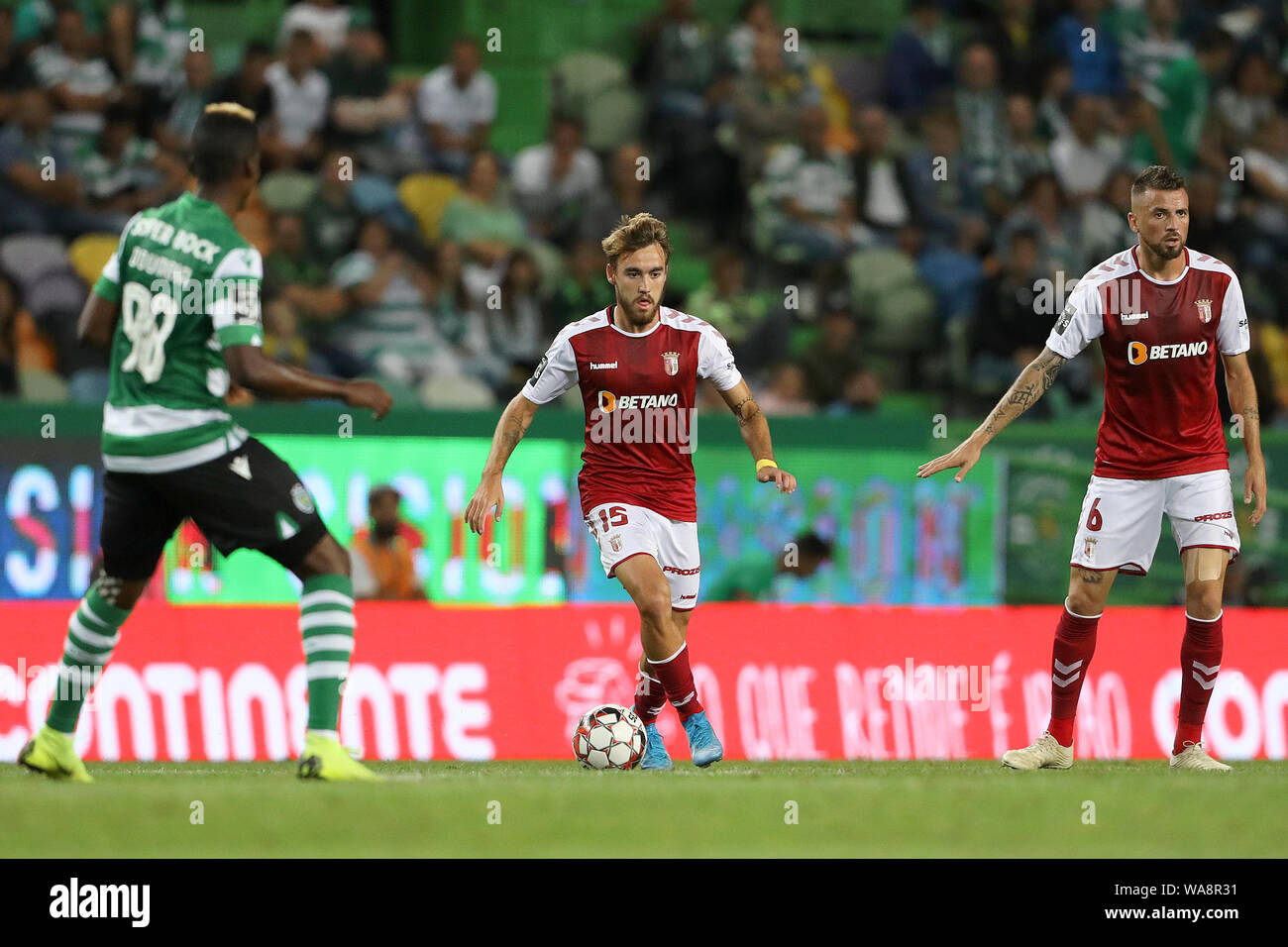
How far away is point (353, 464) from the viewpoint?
12.4 m

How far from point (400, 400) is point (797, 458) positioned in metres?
3.02

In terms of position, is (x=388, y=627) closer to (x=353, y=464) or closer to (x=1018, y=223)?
(x=353, y=464)

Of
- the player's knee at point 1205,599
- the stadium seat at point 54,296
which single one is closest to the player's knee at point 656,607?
the player's knee at point 1205,599

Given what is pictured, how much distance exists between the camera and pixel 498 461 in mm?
8414

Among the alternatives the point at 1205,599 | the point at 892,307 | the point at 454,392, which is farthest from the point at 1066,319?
the point at 892,307

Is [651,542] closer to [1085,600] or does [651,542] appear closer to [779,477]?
[779,477]

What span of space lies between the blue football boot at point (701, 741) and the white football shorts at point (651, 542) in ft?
1.75

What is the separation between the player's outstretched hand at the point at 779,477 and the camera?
8000 mm

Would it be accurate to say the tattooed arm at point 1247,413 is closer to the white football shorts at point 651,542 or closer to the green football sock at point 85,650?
the white football shorts at point 651,542

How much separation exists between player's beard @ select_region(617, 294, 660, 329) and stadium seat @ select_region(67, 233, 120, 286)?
7101 mm

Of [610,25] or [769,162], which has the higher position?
[610,25]

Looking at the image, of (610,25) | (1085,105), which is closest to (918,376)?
(1085,105)

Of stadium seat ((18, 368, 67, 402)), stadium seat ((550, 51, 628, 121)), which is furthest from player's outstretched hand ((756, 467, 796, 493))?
stadium seat ((550, 51, 628, 121))

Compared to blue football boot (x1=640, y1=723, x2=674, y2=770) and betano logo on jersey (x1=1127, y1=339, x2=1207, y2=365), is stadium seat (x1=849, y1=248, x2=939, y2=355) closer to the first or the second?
betano logo on jersey (x1=1127, y1=339, x2=1207, y2=365)
